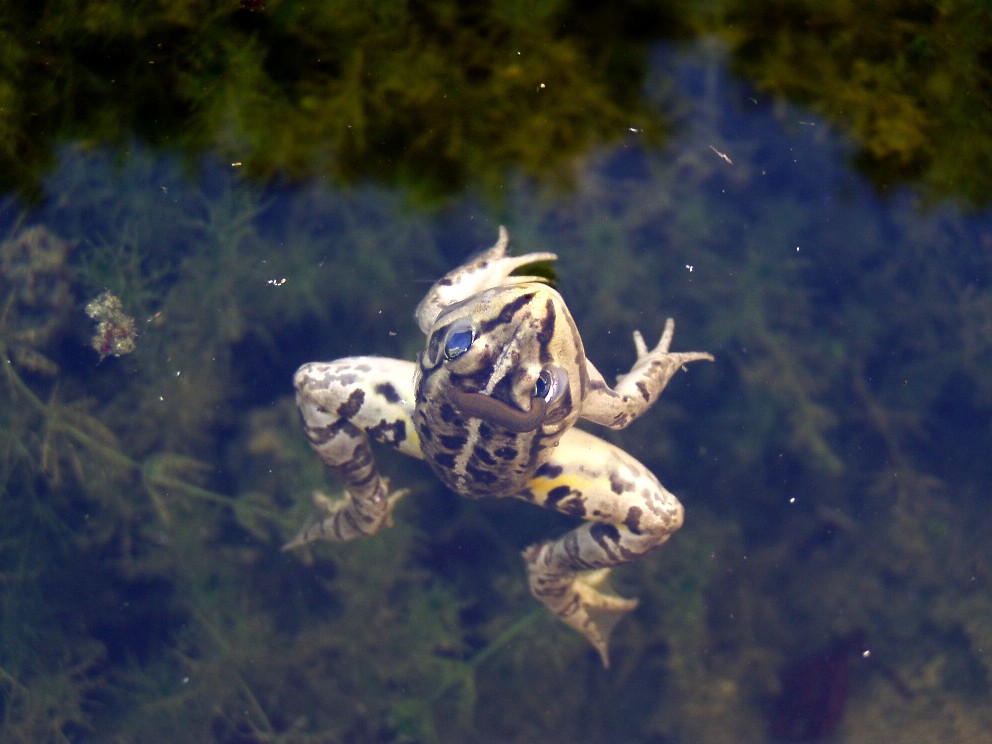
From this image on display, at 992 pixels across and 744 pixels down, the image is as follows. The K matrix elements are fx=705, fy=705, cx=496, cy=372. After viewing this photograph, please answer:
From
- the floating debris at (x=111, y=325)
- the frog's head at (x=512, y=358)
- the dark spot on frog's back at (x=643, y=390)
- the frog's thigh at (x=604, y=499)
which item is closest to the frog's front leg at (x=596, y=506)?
the frog's thigh at (x=604, y=499)

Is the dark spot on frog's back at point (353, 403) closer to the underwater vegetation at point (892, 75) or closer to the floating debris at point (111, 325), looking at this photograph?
the floating debris at point (111, 325)

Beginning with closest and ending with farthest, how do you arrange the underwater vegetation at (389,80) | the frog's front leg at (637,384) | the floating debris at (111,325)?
the frog's front leg at (637,384)
the underwater vegetation at (389,80)
the floating debris at (111,325)

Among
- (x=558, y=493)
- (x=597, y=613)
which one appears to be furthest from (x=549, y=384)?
(x=597, y=613)

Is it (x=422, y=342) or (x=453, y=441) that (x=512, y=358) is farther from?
(x=422, y=342)

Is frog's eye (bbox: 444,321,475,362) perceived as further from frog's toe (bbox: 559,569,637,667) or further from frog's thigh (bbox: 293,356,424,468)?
frog's toe (bbox: 559,569,637,667)

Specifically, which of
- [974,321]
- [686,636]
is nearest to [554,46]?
[974,321]

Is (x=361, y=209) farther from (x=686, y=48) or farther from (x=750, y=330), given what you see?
(x=750, y=330)
